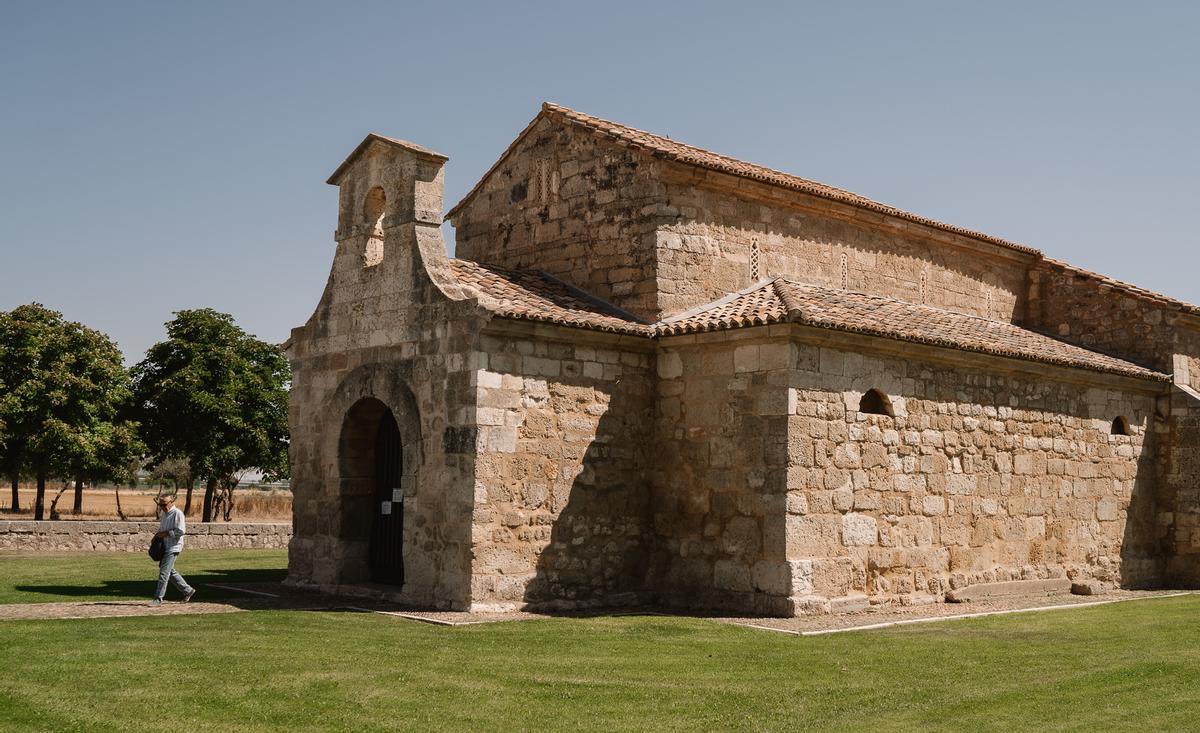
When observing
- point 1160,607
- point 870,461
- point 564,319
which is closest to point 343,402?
point 564,319

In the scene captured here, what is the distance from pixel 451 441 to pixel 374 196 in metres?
3.87

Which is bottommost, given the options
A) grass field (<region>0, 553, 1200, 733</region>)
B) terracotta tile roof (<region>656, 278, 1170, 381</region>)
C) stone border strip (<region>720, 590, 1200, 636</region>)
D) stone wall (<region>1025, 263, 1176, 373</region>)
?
grass field (<region>0, 553, 1200, 733</region>)

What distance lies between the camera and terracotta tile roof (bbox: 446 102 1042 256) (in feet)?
49.4

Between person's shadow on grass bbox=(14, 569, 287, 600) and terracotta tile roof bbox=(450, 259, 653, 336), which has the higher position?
terracotta tile roof bbox=(450, 259, 653, 336)

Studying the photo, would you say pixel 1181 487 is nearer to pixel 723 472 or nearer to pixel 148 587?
pixel 723 472

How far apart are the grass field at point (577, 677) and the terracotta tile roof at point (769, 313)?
3464 millimetres

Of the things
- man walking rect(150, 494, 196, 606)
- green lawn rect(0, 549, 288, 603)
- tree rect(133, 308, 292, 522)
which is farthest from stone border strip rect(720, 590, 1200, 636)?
tree rect(133, 308, 292, 522)

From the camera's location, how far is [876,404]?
1391 centimetres

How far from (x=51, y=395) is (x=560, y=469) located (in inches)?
846

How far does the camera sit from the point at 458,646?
33.0 feet

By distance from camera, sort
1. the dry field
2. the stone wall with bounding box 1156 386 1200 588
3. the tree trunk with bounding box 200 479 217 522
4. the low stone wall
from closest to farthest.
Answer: the stone wall with bounding box 1156 386 1200 588, the low stone wall, the tree trunk with bounding box 200 479 217 522, the dry field

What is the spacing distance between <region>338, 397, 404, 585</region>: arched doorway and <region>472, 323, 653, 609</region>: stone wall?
92.9 inches

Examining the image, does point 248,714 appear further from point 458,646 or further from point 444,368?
point 444,368

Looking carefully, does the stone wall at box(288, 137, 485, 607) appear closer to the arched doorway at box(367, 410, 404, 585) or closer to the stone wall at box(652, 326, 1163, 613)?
the arched doorway at box(367, 410, 404, 585)
